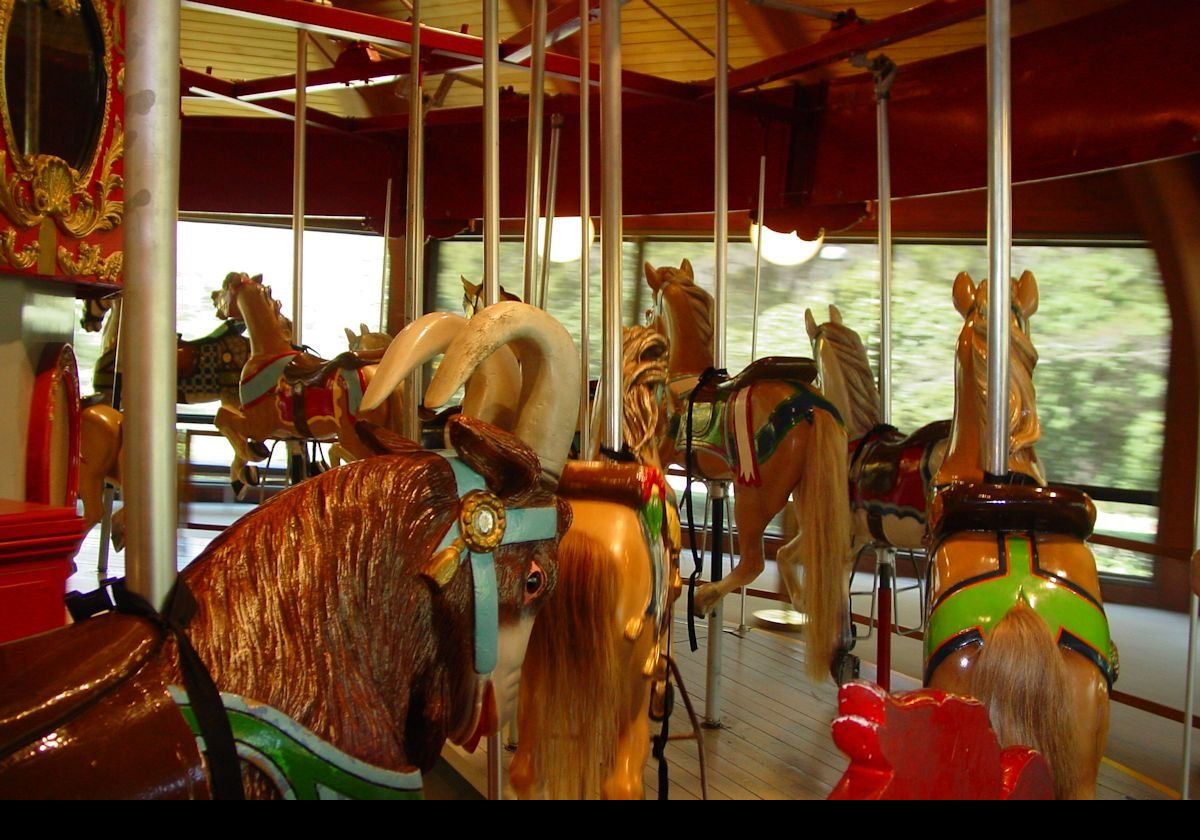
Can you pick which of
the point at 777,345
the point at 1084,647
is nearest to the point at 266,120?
the point at 777,345

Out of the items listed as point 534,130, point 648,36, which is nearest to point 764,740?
point 534,130

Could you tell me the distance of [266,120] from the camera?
16.6ft

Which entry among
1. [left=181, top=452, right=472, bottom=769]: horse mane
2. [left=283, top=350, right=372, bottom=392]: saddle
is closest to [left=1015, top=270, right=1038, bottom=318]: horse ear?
[left=181, top=452, right=472, bottom=769]: horse mane

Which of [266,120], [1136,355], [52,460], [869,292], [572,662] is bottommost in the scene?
[572,662]

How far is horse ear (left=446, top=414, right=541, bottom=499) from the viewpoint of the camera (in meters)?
0.93

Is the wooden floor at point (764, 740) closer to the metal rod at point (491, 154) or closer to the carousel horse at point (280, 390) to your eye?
the metal rod at point (491, 154)

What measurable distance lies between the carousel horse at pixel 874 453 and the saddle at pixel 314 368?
1.63 metres

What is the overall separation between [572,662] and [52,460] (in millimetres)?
987

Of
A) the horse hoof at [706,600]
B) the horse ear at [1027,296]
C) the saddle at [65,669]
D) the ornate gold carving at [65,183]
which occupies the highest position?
the ornate gold carving at [65,183]

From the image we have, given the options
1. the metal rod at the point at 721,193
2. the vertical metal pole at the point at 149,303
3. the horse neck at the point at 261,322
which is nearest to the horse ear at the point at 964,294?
the metal rod at the point at 721,193

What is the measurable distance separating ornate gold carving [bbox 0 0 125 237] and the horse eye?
884 mm

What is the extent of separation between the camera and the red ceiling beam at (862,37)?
2953 millimetres
